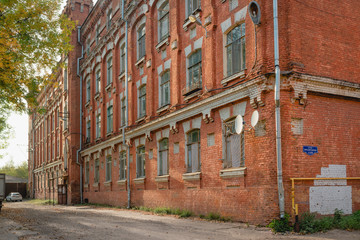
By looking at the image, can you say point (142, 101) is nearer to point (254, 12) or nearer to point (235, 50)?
point (235, 50)

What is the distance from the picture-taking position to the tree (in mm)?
14969

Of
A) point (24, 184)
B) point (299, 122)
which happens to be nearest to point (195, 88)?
point (299, 122)

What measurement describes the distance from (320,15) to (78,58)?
2465 cm

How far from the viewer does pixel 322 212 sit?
41.2 ft

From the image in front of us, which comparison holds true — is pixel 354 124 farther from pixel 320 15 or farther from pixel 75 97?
pixel 75 97

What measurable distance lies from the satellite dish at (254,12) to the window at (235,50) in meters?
1.23

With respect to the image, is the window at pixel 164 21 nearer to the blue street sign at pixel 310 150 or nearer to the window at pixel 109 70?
the window at pixel 109 70

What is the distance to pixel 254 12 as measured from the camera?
13172 millimetres

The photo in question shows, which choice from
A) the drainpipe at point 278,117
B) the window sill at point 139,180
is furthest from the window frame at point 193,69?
the window sill at point 139,180

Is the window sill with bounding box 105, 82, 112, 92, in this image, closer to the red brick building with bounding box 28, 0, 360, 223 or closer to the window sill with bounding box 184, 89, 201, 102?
the red brick building with bounding box 28, 0, 360, 223

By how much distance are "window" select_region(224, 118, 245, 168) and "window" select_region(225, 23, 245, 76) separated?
6.21ft

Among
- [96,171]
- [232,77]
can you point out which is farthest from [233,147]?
[96,171]

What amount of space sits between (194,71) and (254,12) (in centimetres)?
472

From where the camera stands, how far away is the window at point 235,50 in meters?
14.4
